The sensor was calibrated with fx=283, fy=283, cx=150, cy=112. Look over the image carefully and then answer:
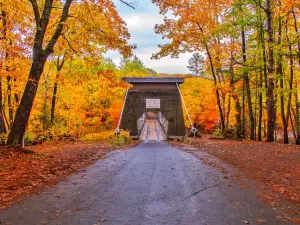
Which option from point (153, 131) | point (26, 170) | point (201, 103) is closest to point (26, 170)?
point (26, 170)

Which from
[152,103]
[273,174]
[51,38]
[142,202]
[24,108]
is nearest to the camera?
[142,202]

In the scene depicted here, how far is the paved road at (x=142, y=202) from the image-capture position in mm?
4328

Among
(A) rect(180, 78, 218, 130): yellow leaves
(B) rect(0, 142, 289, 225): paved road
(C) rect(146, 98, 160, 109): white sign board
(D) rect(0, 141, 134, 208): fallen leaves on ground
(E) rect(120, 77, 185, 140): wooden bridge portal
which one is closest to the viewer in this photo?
(B) rect(0, 142, 289, 225): paved road

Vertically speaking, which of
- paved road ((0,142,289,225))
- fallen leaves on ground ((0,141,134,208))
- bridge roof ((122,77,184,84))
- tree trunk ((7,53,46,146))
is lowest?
paved road ((0,142,289,225))

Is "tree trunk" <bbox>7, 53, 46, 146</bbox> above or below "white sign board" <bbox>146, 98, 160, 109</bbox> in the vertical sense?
below

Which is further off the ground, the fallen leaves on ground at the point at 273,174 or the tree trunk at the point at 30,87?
the tree trunk at the point at 30,87

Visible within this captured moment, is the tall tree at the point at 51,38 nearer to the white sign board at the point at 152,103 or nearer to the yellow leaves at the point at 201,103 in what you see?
the white sign board at the point at 152,103

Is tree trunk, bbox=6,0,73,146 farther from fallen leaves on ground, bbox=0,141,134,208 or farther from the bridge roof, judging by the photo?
the bridge roof

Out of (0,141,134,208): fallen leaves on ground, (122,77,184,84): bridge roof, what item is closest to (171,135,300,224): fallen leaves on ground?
(0,141,134,208): fallen leaves on ground

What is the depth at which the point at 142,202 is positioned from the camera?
5168 mm

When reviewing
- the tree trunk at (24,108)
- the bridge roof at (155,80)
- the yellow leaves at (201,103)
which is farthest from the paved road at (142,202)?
the yellow leaves at (201,103)

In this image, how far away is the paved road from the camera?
433 cm

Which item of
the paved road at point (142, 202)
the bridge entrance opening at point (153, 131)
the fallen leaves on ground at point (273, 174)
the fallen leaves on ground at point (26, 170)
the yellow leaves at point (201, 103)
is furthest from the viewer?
the yellow leaves at point (201, 103)

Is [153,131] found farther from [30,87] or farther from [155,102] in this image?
[30,87]
